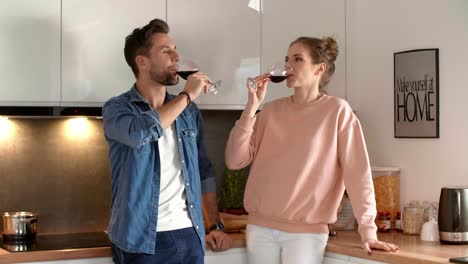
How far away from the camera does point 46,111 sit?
3287 mm

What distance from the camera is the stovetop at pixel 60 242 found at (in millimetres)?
3150

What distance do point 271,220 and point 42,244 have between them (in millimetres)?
927

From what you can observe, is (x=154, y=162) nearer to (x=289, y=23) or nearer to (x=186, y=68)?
(x=186, y=68)

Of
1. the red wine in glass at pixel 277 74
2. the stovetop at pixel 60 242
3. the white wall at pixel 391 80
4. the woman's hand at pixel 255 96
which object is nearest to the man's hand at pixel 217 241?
the stovetop at pixel 60 242

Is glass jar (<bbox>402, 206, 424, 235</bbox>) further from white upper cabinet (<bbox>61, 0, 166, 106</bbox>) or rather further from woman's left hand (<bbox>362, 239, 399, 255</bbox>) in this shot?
white upper cabinet (<bbox>61, 0, 166, 106</bbox>)

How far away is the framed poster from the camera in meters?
3.53

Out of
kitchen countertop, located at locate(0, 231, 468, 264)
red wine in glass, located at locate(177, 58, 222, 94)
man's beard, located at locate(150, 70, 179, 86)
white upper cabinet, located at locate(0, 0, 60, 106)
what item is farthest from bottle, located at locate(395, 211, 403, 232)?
white upper cabinet, located at locate(0, 0, 60, 106)

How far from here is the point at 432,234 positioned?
3369 mm

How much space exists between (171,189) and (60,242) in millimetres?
652

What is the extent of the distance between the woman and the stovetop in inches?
25.5

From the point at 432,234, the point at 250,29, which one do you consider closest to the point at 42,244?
the point at 250,29

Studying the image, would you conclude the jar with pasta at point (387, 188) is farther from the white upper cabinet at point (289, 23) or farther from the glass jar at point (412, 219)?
the white upper cabinet at point (289, 23)

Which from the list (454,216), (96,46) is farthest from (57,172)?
(454,216)

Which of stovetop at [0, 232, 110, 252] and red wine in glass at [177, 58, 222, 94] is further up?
red wine in glass at [177, 58, 222, 94]
